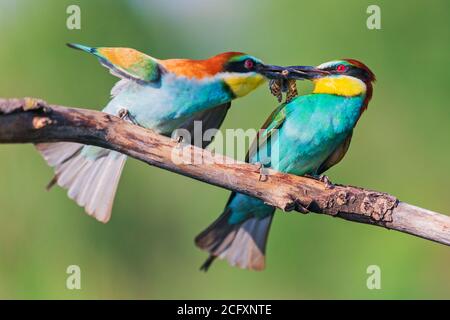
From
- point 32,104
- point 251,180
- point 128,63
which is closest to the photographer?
point 32,104

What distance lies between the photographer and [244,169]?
2893mm

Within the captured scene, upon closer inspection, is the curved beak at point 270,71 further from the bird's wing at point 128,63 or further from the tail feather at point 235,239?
the tail feather at point 235,239

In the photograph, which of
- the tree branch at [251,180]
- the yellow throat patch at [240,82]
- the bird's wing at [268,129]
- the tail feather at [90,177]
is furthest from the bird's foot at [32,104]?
the bird's wing at [268,129]

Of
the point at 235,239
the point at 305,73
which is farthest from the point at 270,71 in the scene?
the point at 235,239

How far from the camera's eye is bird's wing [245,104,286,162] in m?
3.47

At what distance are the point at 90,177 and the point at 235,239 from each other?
2.71 ft

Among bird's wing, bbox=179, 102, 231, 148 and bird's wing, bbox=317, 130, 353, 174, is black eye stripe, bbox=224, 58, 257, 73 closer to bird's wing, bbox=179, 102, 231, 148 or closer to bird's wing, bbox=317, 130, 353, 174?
bird's wing, bbox=179, 102, 231, 148

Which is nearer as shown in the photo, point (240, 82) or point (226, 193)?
point (240, 82)

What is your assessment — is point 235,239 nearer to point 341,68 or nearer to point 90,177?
point 90,177

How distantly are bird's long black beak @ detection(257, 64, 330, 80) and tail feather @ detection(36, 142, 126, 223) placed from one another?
2.53ft

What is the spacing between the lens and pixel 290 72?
11.0 ft

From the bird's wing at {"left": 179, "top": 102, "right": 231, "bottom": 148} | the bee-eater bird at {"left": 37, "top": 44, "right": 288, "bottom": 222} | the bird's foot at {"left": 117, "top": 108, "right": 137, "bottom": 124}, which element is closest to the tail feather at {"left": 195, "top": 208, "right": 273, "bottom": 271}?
the bird's wing at {"left": 179, "top": 102, "right": 231, "bottom": 148}

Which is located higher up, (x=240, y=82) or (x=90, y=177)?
(x=240, y=82)

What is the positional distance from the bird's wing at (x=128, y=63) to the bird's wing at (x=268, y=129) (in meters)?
0.61
